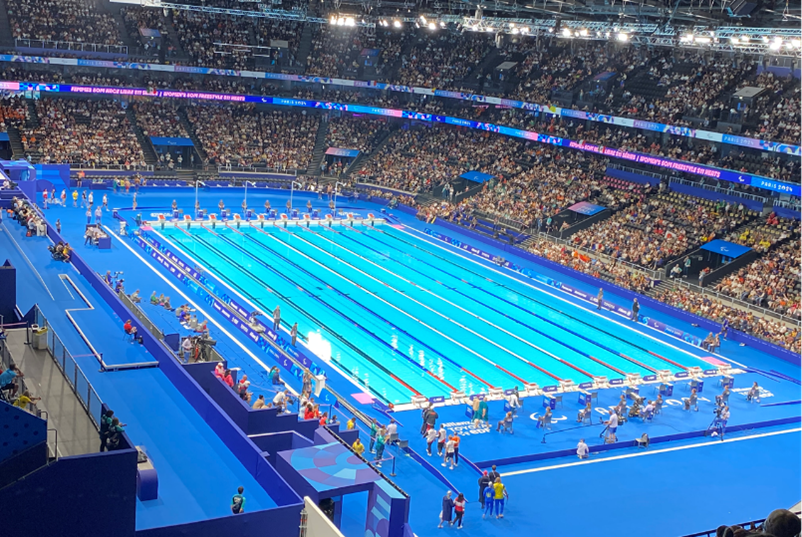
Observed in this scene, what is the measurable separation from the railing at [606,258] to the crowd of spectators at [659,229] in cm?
30

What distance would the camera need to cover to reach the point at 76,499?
40.9 feet

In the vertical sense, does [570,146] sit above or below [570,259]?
above

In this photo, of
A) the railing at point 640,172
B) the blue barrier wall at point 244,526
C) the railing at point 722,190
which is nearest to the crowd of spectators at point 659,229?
the railing at point 722,190

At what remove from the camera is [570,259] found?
41656 millimetres

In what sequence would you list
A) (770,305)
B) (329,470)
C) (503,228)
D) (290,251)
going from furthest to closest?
(503,228), (290,251), (770,305), (329,470)

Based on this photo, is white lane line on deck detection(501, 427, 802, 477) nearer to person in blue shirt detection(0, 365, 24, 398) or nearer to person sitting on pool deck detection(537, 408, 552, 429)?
person sitting on pool deck detection(537, 408, 552, 429)

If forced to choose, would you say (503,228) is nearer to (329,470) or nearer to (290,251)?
(290,251)

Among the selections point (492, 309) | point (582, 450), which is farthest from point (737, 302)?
point (582, 450)

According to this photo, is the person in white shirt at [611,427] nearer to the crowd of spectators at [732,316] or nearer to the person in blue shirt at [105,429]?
the crowd of spectators at [732,316]

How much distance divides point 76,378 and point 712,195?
35041 mm

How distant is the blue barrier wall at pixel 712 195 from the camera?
40.5 metres

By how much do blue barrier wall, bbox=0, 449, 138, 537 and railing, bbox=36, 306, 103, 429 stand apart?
2.23 metres

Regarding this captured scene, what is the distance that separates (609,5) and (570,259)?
41.2 ft

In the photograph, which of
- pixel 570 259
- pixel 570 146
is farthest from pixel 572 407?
pixel 570 146
